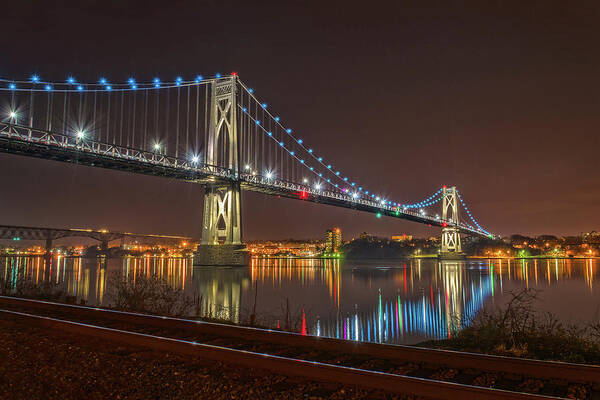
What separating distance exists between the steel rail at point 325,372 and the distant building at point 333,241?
127m

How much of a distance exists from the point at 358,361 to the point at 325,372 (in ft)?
3.02

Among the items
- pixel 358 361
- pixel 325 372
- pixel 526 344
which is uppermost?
pixel 325 372

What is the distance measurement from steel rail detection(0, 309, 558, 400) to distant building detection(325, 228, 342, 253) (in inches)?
4994

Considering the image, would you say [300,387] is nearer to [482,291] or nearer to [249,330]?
[249,330]

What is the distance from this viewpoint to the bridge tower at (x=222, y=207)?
39.8 m

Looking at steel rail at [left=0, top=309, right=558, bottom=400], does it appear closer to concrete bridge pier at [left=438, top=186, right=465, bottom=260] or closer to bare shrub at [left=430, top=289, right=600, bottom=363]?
bare shrub at [left=430, top=289, right=600, bottom=363]

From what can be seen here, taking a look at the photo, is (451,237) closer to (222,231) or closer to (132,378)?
(222,231)

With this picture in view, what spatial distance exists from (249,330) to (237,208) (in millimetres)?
35279

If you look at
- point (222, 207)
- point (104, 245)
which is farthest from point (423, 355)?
point (104, 245)

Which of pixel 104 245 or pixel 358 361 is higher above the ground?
pixel 104 245

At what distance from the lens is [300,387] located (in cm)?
379

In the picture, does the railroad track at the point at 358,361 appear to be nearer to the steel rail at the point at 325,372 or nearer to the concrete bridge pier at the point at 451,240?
the steel rail at the point at 325,372

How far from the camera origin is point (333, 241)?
447ft

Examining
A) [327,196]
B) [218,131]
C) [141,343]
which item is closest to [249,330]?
[141,343]
